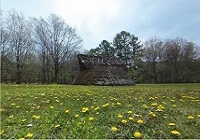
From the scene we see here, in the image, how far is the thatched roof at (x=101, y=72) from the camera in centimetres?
2936

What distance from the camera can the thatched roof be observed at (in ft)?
96.3

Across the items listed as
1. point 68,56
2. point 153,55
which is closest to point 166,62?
point 153,55

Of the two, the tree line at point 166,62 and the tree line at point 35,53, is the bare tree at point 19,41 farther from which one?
the tree line at point 166,62

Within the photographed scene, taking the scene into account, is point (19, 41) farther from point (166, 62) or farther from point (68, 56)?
point (166, 62)

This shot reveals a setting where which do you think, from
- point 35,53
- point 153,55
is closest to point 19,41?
point 35,53

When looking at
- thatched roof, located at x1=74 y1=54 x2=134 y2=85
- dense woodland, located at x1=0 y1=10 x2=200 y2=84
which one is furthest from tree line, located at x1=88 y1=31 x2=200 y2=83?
thatched roof, located at x1=74 y1=54 x2=134 y2=85

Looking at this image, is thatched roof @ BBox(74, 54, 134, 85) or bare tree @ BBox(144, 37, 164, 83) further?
bare tree @ BBox(144, 37, 164, 83)

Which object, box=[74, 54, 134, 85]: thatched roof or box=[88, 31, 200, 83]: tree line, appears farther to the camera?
box=[88, 31, 200, 83]: tree line

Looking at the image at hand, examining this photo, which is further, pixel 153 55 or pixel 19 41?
pixel 153 55

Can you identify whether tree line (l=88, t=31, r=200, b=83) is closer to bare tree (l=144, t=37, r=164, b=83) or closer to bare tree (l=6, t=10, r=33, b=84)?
bare tree (l=144, t=37, r=164, b=83)

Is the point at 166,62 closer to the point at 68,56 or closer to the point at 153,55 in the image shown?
the point at 153,55

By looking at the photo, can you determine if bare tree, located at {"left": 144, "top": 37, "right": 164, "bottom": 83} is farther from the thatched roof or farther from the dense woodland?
the thatched roof

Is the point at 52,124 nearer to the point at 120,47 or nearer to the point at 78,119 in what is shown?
the point at 78,119

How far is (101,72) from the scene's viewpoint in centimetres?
3031
